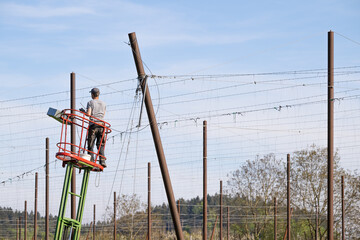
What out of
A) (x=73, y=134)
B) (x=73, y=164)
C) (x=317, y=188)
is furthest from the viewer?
(x=317, y=188)

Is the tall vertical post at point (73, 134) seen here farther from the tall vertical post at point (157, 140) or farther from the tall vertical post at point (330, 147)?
the tall vertical post at point (330, 147)

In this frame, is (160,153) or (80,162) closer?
(80,162)

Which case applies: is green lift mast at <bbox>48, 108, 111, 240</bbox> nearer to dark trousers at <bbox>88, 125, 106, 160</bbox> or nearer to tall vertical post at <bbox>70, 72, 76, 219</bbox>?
dark trousers at <bbox>88, 125, 106, 160</bbox>

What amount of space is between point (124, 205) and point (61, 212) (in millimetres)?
41919

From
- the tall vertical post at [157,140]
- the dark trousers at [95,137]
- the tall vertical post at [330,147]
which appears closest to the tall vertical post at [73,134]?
the tall vertical post at [157,140]

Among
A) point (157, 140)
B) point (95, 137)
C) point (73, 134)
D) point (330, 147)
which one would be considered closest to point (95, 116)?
point (95, 137)

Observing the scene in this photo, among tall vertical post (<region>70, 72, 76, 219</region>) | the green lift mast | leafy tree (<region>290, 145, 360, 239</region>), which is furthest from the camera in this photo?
leafy tree (<region>290, 145, 360, 239</region>)

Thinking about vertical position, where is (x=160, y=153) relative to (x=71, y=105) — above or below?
below

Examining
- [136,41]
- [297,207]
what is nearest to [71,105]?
[136,41]

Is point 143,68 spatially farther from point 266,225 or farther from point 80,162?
point 266,225

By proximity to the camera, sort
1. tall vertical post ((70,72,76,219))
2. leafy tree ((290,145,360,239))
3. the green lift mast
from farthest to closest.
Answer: leafy tree ((290,145,360,239)) → tall vertical post ((70,72,76,219)) → the green lift mast

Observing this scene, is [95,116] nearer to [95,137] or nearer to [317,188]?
[95,137]

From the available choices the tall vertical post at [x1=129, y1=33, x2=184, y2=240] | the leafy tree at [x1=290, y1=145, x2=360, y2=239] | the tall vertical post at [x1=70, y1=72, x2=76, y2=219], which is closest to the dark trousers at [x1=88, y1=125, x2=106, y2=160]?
the tall vertical post at [x1=129, y1=33, x2=184, y2=240]

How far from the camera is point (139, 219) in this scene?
174 feet
